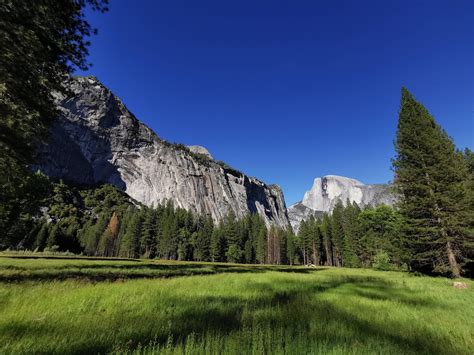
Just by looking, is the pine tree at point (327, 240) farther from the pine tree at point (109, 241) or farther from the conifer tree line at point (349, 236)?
the pine tree at point (109, 241)

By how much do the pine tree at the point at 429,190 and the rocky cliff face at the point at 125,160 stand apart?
361 ft

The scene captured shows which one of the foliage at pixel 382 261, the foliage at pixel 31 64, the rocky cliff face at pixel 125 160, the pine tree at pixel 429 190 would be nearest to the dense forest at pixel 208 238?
the foliage at pixel 382 261

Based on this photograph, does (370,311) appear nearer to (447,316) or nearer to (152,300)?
(447,316)

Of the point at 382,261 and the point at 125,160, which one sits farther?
the point at 125,160

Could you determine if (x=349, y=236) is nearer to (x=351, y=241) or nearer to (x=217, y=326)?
(x=351, y=241)

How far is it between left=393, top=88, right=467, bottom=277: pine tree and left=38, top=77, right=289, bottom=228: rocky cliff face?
361 feet

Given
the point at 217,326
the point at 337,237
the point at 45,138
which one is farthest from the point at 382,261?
the point at 45,138

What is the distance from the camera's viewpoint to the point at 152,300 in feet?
20.9

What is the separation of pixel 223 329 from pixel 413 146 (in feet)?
83.8

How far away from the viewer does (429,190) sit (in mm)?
19891

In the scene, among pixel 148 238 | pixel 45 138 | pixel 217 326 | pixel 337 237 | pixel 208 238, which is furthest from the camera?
pixel 208 238

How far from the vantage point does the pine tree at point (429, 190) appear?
18656 mm

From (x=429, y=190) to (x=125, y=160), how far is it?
136 meters

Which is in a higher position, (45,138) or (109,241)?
(109,241)
